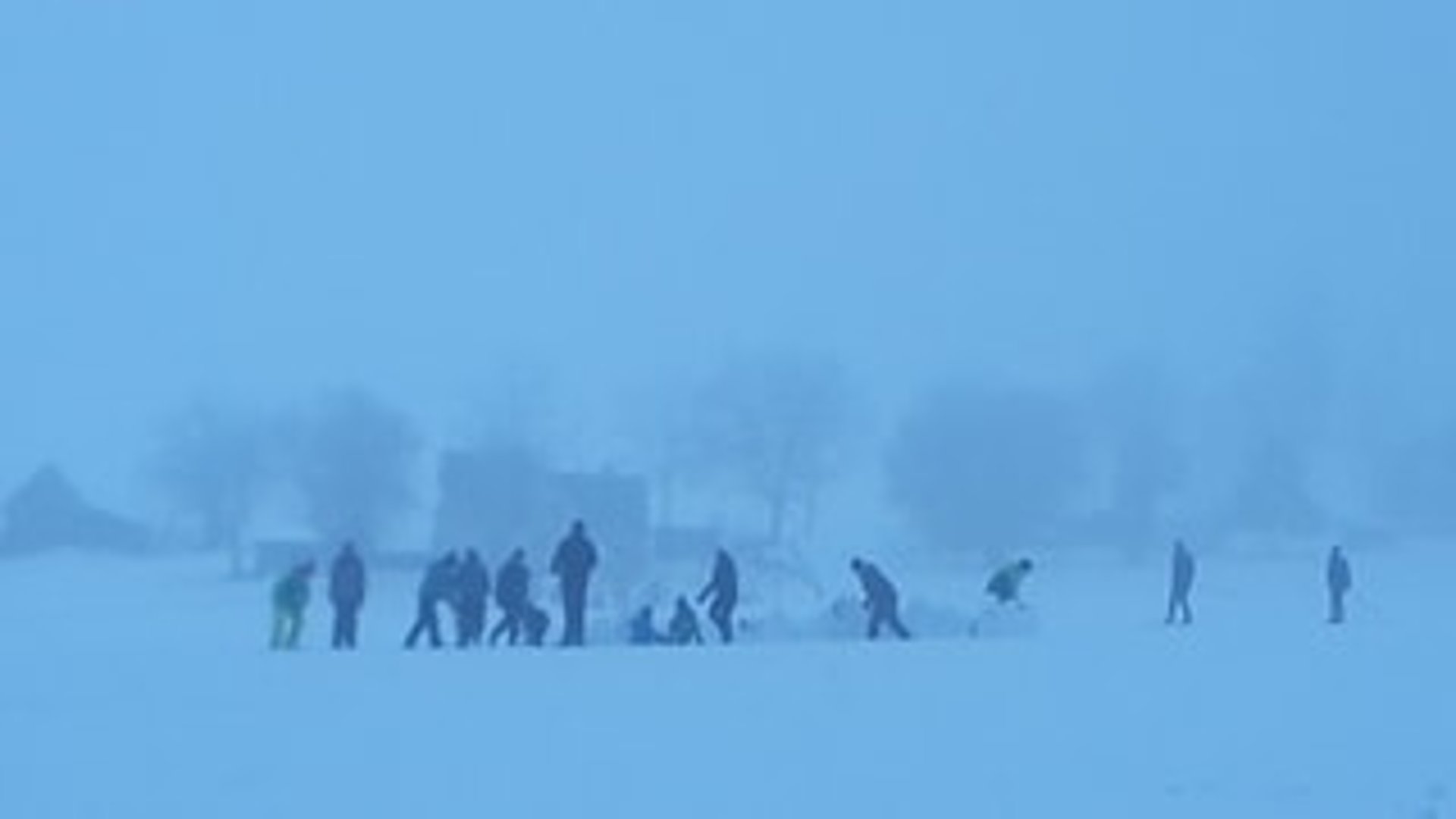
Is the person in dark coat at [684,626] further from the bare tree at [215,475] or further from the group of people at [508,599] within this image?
the bare tree at [215,475]

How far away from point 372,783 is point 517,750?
72.3 inches

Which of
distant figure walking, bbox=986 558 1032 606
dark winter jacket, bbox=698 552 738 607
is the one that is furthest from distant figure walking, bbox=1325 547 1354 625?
dark winter jacket, bbox=698 552 738 607

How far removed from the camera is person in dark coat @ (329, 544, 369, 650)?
36625 millimetres

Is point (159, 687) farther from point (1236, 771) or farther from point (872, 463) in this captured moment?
point (872, 463)

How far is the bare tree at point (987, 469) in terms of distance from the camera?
11494 centimetres

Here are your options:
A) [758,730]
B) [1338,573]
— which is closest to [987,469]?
[1338,573]

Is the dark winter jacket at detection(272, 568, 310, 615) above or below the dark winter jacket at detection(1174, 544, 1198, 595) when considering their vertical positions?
below

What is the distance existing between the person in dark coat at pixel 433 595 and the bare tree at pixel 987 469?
75.8 m

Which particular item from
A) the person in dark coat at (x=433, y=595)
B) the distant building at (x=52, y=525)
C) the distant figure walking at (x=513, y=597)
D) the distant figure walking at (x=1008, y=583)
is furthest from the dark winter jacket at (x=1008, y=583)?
the distant building at (x=52, y=525)

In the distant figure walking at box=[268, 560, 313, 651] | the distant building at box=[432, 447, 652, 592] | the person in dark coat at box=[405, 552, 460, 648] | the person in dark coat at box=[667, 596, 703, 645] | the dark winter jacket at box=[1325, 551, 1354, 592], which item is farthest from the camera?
the distant building at box=[432, 447, 652, 592]

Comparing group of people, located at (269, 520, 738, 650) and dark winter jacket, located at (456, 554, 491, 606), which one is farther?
dark winter jacket, located at (456, 554, 491, 606)

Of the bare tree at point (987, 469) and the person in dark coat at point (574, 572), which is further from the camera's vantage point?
the bare tree at point (987, 469)

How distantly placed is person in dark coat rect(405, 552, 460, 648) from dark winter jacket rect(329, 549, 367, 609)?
0.84 meters

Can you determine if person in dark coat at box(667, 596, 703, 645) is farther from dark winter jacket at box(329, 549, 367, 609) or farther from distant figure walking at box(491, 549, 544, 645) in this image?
dark winter jacket at box(329, 549, 367, 609)
